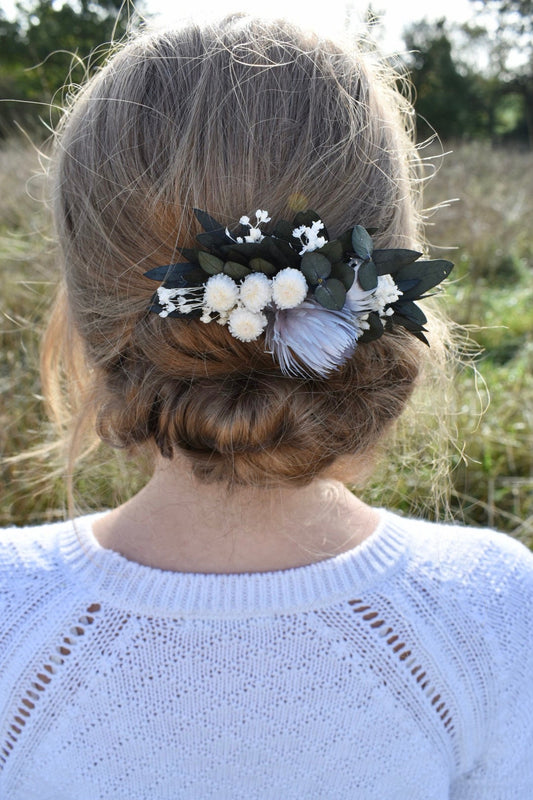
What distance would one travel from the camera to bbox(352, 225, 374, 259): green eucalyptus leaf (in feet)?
3.19

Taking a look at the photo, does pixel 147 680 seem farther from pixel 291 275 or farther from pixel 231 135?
pixel 231 135

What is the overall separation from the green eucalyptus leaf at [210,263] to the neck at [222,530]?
37 cm

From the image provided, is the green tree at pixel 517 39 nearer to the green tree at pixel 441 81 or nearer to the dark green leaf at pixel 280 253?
the green tree at pixel 441 81

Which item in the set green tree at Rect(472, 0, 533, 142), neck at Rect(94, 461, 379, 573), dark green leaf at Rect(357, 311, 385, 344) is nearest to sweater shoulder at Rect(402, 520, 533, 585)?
neck at Rect(94, 461, 379, 573)

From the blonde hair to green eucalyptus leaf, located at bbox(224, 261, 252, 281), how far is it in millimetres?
86

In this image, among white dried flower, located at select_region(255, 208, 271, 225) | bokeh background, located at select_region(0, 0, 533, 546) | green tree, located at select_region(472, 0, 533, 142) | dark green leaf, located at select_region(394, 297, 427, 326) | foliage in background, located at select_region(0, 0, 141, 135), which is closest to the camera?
white dried flower, located at select_region(255, 208, 271, 225)

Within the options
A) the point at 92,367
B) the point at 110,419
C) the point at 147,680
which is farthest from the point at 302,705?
the point at 92,367

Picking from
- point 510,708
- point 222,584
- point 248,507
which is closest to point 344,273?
point 248,507

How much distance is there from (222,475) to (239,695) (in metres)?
0.35

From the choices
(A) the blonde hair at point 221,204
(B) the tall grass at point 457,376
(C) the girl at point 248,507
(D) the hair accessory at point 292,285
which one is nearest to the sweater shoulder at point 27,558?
(C) the girl at point 248,507

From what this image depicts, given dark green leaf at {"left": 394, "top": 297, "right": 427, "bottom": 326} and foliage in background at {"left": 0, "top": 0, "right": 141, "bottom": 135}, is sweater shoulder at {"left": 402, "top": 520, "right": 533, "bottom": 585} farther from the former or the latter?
foliage in background at {"left": 0, "top": 0, "right": 141, "bottom": 135}

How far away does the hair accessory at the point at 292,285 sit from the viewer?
3.17 feet

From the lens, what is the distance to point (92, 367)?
1228 millimetres

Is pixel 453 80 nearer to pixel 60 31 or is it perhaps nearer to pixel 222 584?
pixel 60 31
